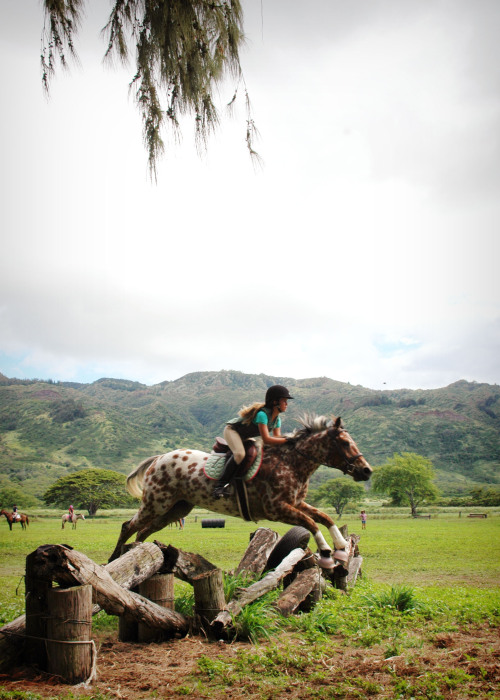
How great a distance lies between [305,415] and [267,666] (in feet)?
10.8

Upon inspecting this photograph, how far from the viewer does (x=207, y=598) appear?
194 inches

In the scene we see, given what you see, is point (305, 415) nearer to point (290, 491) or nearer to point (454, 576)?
point (290, 491)

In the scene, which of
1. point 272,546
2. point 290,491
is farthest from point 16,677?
point 272,546

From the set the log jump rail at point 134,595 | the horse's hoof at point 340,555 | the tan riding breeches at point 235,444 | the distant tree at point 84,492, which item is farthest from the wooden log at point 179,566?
the distant tree at point 84,492

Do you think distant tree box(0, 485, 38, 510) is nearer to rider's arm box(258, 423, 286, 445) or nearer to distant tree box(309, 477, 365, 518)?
distant tree box(309, 477, 365, 518)

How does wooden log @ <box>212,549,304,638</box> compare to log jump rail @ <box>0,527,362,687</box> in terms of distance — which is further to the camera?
wooden log @ <box>212,549,304,638</box>

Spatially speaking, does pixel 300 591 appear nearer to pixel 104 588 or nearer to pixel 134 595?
pixel 134 595

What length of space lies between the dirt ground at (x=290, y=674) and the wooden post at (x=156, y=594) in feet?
0.44

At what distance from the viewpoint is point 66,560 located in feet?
12.3

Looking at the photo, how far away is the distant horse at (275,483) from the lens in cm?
579

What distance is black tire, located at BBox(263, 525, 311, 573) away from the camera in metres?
6.93

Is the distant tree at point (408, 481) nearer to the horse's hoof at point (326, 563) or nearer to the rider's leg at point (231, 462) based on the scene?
the horse's hoof at point (326, 563)

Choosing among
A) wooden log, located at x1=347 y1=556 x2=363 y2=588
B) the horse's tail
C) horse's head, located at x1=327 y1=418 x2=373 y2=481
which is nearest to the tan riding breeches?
horse's head, located at x1=327 y1=418 x2=373 y2=481

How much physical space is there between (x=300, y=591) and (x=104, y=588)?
2.88 metres
